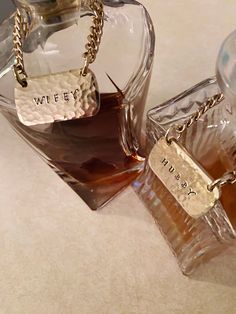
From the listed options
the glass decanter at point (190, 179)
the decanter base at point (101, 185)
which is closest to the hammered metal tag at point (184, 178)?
the glass decanter at point (190, 179)

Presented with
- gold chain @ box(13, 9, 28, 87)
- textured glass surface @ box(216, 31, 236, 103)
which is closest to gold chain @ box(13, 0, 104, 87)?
gold chain @ box(13, 9, 28, 87)

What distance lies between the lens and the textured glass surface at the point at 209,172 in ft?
1.13

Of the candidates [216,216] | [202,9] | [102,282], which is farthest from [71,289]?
[202,9]

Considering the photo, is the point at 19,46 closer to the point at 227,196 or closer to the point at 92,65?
the point at 92,65

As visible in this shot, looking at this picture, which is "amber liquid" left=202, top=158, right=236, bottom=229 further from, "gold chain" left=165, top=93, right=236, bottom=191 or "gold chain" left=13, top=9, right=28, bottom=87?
"gold chain" left=13, top=9, right=28, bottom=87

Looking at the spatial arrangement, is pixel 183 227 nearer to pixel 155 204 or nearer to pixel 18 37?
Answer: pixel 155 204

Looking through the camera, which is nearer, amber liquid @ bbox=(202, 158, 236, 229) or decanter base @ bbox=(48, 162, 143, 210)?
amber liquid @ bbox=(202, 158, 236, 229)

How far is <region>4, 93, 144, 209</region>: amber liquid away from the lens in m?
0.39

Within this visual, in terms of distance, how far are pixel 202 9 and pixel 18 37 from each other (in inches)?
10.8

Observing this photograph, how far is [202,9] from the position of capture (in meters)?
0.56

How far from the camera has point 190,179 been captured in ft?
1.08

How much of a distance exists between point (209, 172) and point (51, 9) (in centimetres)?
15

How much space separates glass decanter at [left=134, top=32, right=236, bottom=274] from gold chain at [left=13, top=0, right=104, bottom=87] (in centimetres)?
7

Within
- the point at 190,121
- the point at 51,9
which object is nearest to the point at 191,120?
the point at 190,121
